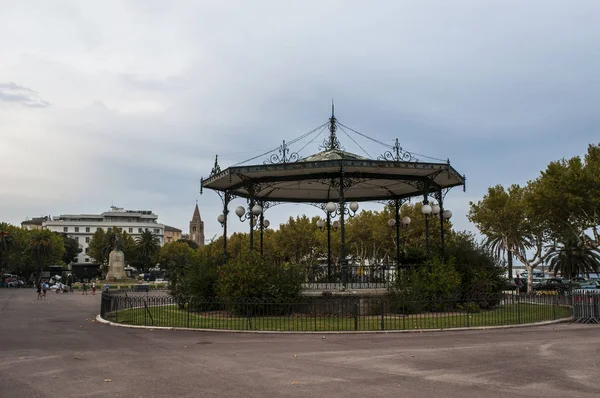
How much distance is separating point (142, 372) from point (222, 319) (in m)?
8.36

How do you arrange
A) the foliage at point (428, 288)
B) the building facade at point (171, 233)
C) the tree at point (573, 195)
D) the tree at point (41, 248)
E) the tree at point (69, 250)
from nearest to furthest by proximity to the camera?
1. the foliage at point (428, 288)
2. the tree at point (573, 195)
3. the tree at point (41, 248)
4. the tree at point (69, 250)
5. the building facade at point (171, 233)

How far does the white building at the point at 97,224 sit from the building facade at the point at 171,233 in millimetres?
18043

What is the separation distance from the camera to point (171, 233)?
18800 centimetres

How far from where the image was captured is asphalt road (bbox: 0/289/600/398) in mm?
8242

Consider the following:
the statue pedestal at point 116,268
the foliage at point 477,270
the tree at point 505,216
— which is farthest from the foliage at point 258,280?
the statue pedestal at point 116,268

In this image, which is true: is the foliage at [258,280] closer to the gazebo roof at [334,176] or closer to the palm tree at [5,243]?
the gazebo roof at [334,176]

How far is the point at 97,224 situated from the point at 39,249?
236ft

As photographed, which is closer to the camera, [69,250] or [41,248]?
[41,248]

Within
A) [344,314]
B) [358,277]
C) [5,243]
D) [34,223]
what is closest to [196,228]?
[34,223]

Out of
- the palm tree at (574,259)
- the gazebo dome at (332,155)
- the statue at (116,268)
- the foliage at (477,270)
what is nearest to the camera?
the foliage at (477,270)

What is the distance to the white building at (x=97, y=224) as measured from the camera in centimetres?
15062

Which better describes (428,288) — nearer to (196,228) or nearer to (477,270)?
(477,270)

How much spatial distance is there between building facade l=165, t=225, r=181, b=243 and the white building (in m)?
18.0

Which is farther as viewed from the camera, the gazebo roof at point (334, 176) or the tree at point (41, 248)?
the tree at point (41, 248)
